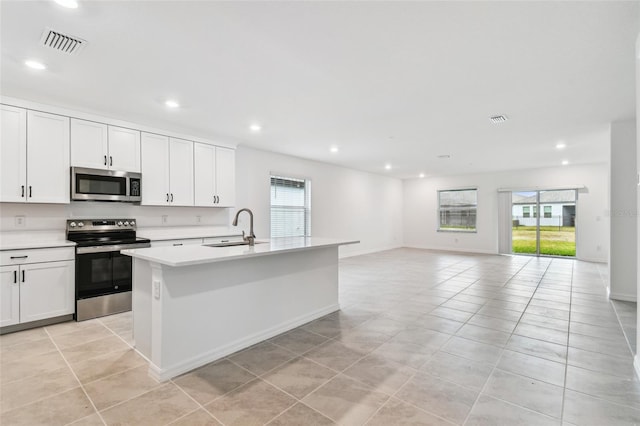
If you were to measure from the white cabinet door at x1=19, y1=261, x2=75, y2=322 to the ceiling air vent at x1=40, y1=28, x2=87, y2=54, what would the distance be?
226 cm

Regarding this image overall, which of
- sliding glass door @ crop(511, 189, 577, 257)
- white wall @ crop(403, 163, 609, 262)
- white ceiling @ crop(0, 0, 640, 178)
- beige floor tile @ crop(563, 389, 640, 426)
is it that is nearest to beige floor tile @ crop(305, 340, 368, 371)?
beige floor tile @ crop(563, 389, 640, 426)

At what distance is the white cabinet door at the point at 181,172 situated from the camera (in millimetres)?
4613

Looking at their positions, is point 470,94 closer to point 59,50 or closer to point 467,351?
point 467,351

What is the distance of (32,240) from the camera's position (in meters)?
3.47

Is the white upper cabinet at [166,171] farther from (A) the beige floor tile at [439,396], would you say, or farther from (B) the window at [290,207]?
(A) the beige floor tile at [439,396]

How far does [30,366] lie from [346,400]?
256 cm

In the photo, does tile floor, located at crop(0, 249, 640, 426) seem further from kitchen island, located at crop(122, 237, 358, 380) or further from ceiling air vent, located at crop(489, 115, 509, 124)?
ceiling air vent, located at crop(489, 115, 509, 124)

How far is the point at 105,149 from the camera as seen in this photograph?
155 inches

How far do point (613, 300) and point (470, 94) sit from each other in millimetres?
3663

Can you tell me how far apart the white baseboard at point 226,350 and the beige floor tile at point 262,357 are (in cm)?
7

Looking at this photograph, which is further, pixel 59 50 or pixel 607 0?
pixel 59 50

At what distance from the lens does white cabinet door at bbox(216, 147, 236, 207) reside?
520 cm

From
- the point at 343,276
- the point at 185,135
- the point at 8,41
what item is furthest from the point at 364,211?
the point at 8,41

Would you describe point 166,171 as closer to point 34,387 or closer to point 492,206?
point 34,387
